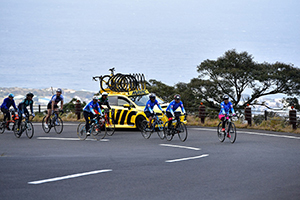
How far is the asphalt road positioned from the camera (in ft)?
26.9

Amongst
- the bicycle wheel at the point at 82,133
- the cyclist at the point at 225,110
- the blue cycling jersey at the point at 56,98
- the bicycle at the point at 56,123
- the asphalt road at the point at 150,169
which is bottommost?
the asphalt road at the point at 150,169

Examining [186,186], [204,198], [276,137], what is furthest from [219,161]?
[276,137]

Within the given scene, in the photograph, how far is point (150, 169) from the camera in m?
10.9

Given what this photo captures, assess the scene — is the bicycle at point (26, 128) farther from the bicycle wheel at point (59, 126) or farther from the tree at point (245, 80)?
the tree at point (245, 80)

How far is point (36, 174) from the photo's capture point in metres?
10.1

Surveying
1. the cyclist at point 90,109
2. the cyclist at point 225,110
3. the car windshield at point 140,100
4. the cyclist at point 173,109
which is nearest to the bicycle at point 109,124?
the cyclist at point 90,109

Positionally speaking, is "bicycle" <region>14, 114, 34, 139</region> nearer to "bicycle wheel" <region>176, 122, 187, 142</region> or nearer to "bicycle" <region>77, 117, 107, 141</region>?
"bicycle" <region>77, 117, 107, 141</region>

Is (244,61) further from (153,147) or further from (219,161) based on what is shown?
(219,161)

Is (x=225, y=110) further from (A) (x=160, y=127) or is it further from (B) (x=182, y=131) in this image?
(A) (x=160, y=127)

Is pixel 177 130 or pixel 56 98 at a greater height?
pixel 56 98

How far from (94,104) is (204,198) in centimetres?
1147

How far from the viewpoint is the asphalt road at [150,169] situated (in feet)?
26.9

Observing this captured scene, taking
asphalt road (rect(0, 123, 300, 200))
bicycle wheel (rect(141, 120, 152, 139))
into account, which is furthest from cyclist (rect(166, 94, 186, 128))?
bicycle wheel (rect(141, 120, 152, 139))

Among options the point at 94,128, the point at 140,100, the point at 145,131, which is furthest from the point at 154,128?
the point at 140,100
